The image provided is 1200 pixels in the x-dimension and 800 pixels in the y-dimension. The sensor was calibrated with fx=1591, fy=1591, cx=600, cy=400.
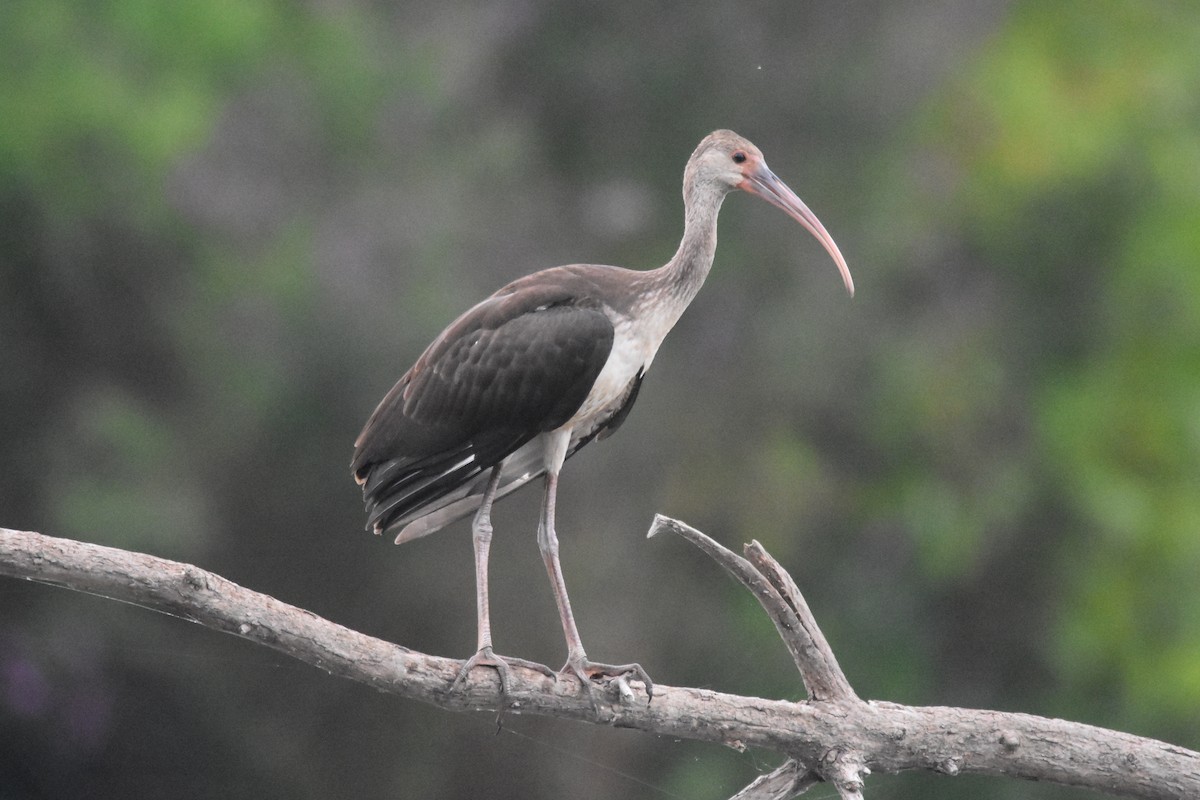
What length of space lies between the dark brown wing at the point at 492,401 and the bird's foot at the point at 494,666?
1.86 feet

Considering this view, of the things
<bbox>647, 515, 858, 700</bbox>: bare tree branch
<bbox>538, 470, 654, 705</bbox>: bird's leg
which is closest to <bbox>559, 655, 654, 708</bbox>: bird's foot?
<bbox>538, 470, 654, 705</bbox>: bird's leg

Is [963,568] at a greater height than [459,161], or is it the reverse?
[459,161]

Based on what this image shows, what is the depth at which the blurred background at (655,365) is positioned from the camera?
8883mm

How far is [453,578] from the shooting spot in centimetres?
888

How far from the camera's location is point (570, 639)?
14.3 feet

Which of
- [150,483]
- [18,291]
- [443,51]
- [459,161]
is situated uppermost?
[443,51]

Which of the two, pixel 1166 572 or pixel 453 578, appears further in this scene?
pixel 1166 572

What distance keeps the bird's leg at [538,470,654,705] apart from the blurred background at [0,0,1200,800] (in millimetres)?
3579

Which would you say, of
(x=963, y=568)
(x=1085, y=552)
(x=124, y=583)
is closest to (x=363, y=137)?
(x=963, y=568)

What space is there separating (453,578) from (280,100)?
3.08 m

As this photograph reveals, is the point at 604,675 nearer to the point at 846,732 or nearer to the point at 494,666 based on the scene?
the point at 494,666

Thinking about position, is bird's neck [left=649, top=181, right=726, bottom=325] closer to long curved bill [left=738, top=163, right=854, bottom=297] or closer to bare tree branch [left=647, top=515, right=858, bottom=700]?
long curved bill [left=738, top=163, right=854, bottom=297]

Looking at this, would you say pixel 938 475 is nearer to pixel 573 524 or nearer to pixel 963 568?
pixel 963 568

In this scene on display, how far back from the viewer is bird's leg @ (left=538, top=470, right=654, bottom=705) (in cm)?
408
